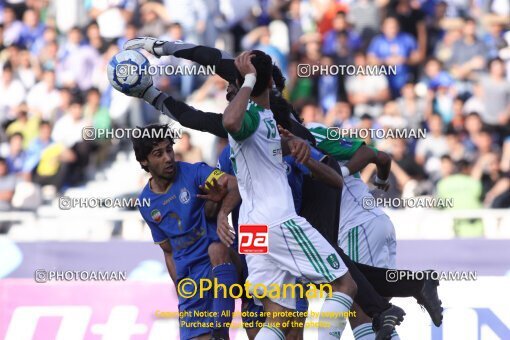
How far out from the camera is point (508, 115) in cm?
1506

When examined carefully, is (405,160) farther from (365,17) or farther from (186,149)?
(365,17)

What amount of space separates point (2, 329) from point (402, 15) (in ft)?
23.3

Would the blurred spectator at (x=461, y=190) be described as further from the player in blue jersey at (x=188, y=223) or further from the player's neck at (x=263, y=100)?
the player's neck at (x=263, y=100)

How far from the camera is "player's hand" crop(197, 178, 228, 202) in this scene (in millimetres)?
8961

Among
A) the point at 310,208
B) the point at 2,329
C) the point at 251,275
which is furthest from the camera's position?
the point at 2,329

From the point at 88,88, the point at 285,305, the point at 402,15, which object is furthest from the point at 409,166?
the point at 285,305

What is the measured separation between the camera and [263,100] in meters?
8.34

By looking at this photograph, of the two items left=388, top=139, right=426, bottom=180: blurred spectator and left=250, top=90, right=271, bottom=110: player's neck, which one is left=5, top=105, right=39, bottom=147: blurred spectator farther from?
left=250, top=90, right=271, bottom=110: player's neck

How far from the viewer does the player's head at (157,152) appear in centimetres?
912

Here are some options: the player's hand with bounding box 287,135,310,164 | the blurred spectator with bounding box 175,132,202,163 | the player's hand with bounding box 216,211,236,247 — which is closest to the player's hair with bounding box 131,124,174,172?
the player's hand with bounding box 216,211,236,247

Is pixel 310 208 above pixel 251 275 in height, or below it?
above

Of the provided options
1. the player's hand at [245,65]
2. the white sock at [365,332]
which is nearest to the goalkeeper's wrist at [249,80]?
the player's hand at [245,65]

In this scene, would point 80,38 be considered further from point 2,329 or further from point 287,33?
point 2,329

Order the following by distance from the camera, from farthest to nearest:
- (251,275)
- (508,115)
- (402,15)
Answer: (402,15)
(508,115)
(251,275)
